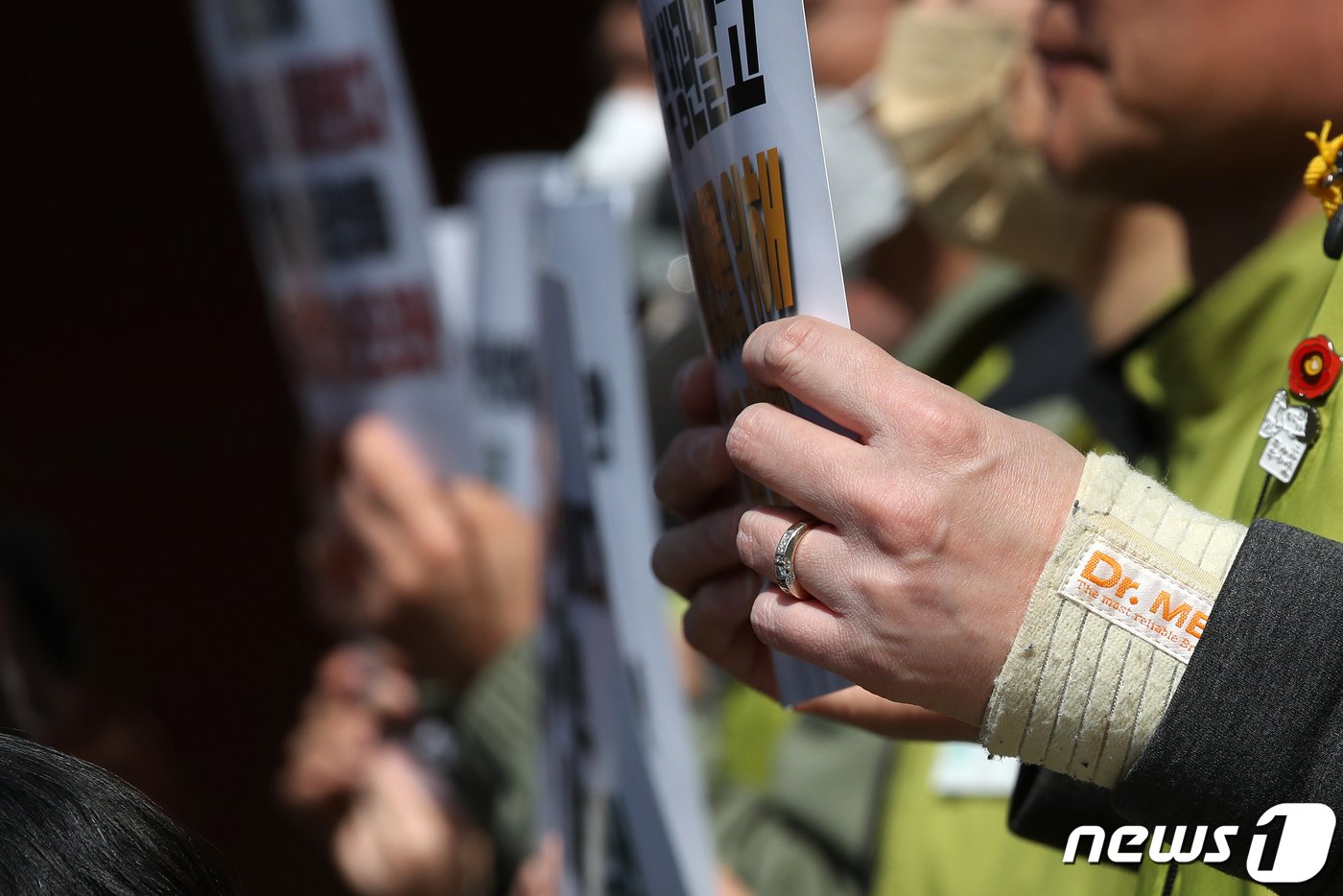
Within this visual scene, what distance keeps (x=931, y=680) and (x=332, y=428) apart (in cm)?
137

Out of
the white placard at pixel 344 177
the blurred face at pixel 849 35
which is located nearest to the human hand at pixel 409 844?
the white placard at pixel 344 177

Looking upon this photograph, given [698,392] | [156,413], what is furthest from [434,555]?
[156,413]

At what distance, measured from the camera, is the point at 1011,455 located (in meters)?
0.72

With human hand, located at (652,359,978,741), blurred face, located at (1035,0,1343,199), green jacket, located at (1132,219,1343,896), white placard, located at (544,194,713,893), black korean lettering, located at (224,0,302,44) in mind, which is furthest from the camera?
black korean lettering, located at (224,0,302,44)

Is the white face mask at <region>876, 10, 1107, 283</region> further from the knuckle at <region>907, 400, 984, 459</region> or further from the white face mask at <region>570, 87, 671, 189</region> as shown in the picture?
the knuckle at <region>907, 400, 984, 459</region>

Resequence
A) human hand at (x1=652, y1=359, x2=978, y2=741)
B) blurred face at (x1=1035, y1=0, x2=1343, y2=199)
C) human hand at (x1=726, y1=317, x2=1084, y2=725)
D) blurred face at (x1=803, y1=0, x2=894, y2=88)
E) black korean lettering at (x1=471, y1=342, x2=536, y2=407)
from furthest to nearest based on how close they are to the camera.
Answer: blurred face at (x1=803, y1=0, x2=894, y2=88)
black korean lettering at (x1=471, y1=342, x2=536, y2=407)
blurred face at (x1=1035, y1=0, x2=1343, y2=199)
human hand at (x1=652, y1=359, x2=978, y2=741)
human hand at (x1=726, y1=317, x2=1084, y2=725)

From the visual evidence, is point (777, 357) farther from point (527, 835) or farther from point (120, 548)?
point (120, 548)

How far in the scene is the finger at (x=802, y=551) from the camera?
29.4 inches

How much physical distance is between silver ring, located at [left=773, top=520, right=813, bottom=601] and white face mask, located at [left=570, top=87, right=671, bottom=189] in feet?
7.97

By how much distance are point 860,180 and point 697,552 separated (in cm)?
170

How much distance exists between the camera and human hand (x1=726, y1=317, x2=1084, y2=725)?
2.33ft

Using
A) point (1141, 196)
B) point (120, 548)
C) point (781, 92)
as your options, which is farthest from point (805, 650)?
point (120, 548)

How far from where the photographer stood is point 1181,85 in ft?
3.73

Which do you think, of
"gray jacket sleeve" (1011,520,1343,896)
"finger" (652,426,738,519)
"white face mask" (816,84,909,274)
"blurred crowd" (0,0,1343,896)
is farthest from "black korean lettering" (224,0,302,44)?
"gray jacket sleeve" (1011,520,1343,896)
